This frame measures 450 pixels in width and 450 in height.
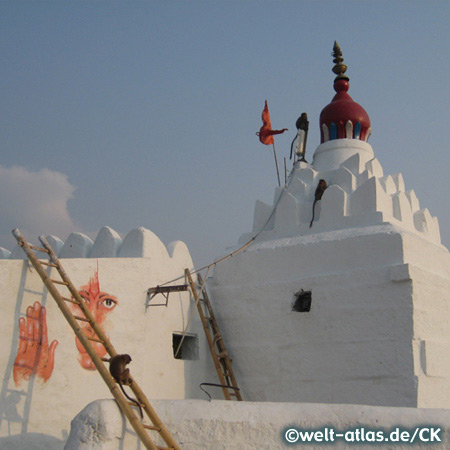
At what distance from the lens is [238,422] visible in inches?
225

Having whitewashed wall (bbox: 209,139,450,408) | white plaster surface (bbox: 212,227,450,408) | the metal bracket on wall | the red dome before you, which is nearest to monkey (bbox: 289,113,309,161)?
the red dome

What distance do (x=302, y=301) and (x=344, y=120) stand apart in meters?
4.11

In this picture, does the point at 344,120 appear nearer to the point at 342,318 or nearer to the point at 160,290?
the point at 342,318

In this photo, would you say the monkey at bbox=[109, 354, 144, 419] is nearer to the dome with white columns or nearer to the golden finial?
the dome with white columns

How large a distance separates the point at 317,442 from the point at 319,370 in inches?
131

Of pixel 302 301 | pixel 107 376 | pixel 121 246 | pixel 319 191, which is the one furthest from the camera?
pixel 319 191

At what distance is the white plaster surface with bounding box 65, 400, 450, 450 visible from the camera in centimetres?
536

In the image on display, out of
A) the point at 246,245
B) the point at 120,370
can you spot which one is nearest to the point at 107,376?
the point at 120,370

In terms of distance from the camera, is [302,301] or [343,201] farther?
[343,201]

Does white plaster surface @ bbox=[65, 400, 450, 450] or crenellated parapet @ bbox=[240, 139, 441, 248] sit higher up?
crenellated parapet @ bbox=[240, 139, 441, 248]

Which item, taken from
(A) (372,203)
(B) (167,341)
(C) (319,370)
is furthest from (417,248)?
(B) (167,341)

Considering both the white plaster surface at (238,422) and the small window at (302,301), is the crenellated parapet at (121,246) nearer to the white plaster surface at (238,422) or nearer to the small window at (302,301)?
the small window at (302,301)

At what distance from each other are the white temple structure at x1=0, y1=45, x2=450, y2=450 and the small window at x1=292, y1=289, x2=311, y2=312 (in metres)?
0.02

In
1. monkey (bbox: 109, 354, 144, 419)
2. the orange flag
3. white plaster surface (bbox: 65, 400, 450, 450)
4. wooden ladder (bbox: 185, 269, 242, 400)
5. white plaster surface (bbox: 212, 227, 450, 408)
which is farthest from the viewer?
the orange flag
